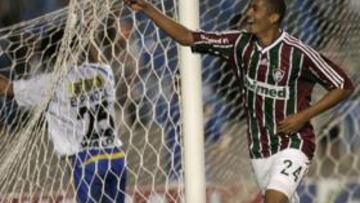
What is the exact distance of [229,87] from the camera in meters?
3.62

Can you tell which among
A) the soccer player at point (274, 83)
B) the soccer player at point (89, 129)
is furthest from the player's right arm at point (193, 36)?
the soccer player at point (89, 129)

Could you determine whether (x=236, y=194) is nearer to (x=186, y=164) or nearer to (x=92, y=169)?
(x=92, y=169)

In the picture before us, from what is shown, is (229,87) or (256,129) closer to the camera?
(256,129)

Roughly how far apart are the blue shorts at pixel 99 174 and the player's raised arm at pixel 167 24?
2.23ft

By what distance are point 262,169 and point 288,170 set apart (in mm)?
127

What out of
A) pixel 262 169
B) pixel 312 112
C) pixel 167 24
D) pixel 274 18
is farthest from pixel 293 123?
pixel 167 24

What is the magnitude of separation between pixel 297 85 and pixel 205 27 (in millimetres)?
1243

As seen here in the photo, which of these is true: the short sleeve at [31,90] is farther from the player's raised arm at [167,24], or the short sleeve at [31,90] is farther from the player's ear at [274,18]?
the player's ear at [274,18]

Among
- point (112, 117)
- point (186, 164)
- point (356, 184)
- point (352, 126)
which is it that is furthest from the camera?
point (352, 126)

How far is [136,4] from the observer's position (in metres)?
2.30

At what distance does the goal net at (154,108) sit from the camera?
2793 mm

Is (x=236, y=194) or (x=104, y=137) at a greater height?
(x=104, y=137)

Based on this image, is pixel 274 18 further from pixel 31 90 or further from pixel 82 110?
pixel 31 90

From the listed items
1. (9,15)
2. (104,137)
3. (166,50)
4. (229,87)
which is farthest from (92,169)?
(9,15)
